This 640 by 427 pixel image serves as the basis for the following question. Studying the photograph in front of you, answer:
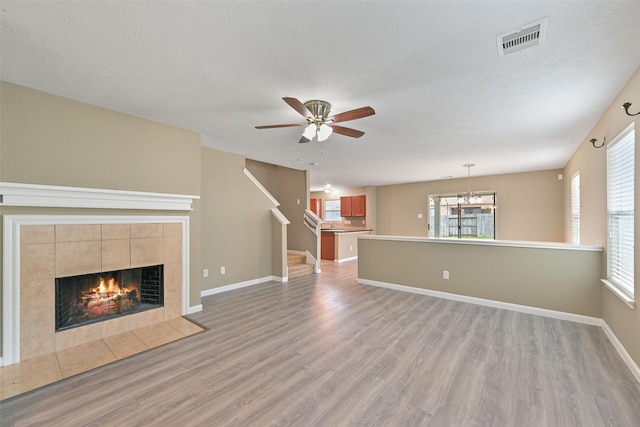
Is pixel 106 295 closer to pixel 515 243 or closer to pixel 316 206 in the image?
pixel 515 243

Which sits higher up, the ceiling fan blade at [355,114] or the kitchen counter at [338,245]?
the ceiling fan blade at [355,114]

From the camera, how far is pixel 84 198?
9.17 ft

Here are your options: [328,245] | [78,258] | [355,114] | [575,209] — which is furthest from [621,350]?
[328,245]

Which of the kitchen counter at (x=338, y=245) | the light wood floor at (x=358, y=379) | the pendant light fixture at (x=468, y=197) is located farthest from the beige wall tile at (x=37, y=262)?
the pendant light fixture at (x=468, y=197)

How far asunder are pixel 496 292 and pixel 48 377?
525cm

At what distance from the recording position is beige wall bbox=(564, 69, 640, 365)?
225cm

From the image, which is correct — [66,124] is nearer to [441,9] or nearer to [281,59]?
[281,59]

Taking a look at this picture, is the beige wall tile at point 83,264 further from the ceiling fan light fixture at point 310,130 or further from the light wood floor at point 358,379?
the ceiling fan light fixture at point 310,130

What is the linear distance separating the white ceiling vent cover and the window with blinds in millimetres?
1421

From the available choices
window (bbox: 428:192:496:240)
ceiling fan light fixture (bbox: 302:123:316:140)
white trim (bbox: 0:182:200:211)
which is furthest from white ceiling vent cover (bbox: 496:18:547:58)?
window (bbox: 428:192:496:240)

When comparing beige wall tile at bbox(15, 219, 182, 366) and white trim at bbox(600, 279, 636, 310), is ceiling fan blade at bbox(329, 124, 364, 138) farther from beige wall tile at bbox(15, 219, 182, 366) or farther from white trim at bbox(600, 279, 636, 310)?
white trim at bbox(600, 279, 636, 310)

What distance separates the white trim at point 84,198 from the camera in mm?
2402

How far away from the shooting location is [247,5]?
1534 millimetres

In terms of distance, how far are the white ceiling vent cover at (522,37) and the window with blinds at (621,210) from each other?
1.42 meters
